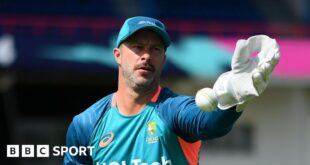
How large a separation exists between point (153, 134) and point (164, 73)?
742 cm

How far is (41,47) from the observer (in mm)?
10539

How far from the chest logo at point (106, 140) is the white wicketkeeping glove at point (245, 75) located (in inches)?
26.1

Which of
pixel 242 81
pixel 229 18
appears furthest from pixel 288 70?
pixel 242 81

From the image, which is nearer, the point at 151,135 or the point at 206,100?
the point at 206,100

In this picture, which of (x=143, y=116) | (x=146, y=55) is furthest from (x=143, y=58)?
(x=143, y=116)

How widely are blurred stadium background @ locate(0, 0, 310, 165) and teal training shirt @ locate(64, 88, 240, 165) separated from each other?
6.54 meters

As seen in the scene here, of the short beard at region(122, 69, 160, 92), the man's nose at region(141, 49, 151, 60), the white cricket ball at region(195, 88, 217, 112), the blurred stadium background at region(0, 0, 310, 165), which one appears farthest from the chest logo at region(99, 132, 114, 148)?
the blurred stadium background at region(0, 0, 310, 165)

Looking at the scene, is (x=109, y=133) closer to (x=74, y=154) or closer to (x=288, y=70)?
(x=74, y=154)

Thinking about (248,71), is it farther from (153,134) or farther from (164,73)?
(164,73)

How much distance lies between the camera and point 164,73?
1095 cm

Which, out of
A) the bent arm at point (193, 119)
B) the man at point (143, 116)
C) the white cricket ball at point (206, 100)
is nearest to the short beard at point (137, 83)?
the man at point (143, 116)

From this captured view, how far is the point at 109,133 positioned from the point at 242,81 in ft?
2.89

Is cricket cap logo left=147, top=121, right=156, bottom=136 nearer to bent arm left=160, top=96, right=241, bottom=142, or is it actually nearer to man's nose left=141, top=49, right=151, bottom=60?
bent arm left=160, top=96, right=241, bottom=142

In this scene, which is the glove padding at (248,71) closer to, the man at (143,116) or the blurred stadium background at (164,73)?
the man at (143,116)
